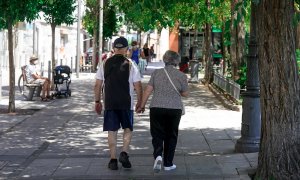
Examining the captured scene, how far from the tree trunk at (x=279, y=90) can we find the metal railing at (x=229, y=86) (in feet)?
31.2

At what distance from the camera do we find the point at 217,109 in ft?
54.9

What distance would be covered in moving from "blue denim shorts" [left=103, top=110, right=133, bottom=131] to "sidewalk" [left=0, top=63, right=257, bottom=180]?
0.59 metres

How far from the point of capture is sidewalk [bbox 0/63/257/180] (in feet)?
27.0

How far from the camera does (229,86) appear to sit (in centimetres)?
1881

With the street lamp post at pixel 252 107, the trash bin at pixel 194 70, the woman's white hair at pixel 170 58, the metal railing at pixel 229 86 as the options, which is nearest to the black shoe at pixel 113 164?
the woman's white hair at pixel 170 58

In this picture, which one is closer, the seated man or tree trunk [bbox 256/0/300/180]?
tree trunk [bbox 256/0/300/180]

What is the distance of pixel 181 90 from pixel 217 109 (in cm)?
865

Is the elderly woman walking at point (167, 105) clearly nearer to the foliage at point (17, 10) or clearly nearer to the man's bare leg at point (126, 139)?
the man's bare leg at point (126, 139)

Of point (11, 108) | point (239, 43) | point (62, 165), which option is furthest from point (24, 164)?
point (239, 43)

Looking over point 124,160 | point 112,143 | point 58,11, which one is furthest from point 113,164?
point 58,11

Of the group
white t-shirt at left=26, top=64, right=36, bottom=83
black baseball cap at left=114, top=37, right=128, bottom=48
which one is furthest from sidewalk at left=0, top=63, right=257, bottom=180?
white t-shirt at left=26, top=64, right=36, bottom=83

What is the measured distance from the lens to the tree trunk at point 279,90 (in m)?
7.19

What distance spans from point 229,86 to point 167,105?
1093cm

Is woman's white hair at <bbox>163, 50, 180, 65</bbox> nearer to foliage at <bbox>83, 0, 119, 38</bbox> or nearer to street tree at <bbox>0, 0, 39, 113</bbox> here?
street tree at <bbox>0, 0, 39, 113</bbox>
